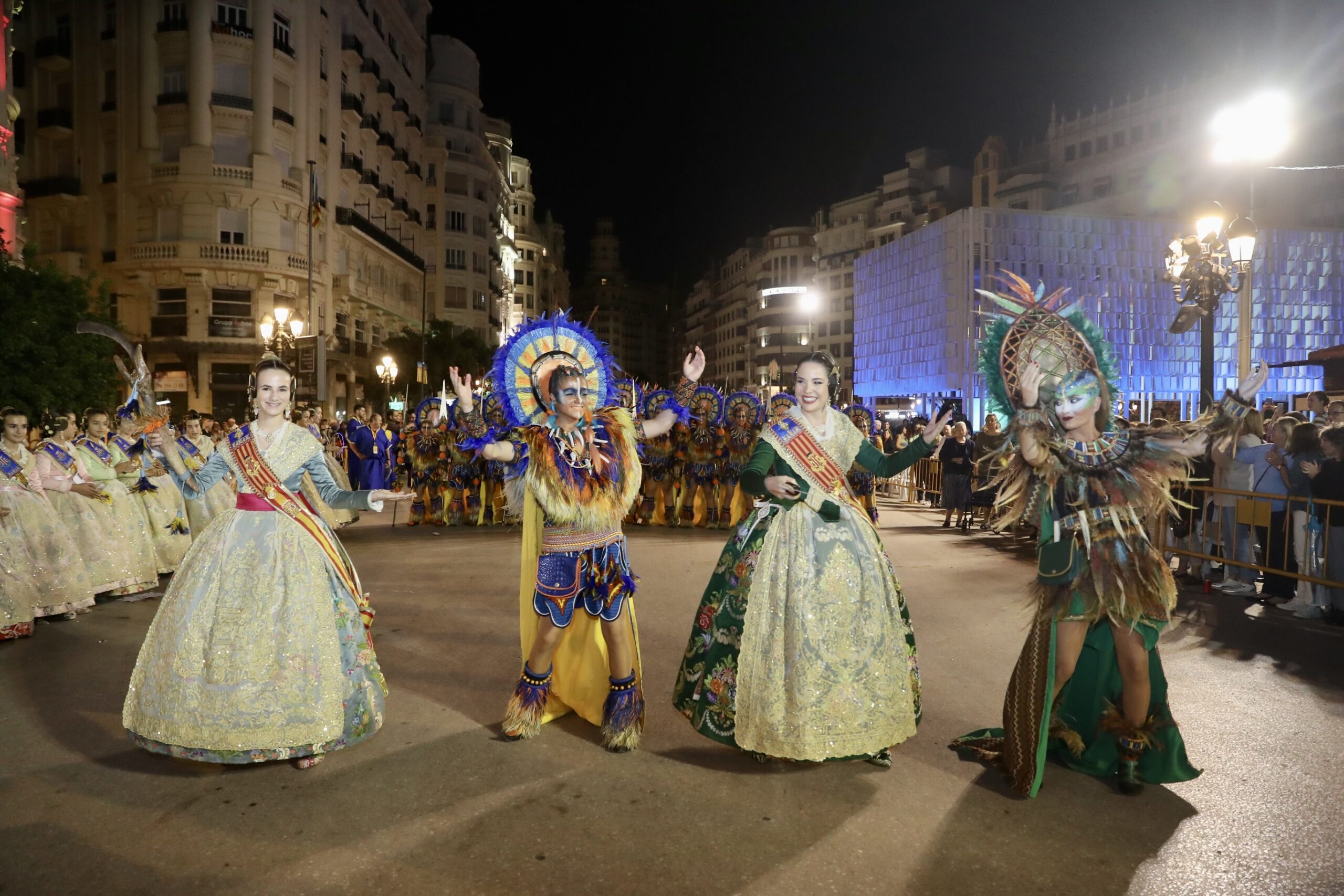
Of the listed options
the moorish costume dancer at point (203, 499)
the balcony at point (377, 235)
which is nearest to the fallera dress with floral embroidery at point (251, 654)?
the moorish costume dancer at point (203, 499)

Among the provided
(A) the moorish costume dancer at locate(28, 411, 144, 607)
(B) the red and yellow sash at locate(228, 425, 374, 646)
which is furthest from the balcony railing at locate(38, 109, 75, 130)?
(B) the red and yellow sash at locate(228, 425, 374, 646)

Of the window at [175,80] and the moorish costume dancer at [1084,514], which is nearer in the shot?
the moorish costume dancer at [1084,514]

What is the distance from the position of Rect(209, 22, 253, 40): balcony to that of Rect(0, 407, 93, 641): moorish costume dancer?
2922 centimetres

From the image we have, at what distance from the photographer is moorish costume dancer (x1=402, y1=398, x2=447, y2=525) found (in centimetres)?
1369

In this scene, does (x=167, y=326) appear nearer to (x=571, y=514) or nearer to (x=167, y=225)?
(x=167, y=225)

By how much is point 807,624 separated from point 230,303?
3189 centimetres

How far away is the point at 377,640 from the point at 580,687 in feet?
8.17

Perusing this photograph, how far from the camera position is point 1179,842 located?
3.35 m

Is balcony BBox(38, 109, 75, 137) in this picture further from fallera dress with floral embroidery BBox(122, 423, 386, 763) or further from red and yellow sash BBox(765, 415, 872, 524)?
red and yellow sash BBox(765, 415, 872, 524)

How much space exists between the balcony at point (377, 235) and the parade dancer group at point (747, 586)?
33754mm

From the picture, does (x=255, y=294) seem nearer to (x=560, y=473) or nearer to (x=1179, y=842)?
(x=560, y=473)

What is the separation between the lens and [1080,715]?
13.2 ft

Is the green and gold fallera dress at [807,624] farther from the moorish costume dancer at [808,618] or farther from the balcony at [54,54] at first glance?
the balcony at [54,54]

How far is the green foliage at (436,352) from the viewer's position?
38.5m
